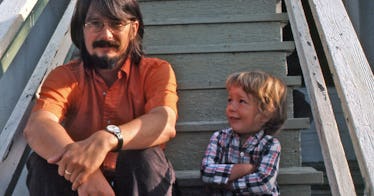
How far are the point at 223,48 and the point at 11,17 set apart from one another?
129 cm

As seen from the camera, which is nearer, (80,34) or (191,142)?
(80,34)

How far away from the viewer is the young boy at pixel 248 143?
1986mm

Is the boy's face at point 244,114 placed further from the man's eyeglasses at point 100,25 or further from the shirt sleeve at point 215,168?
the man's eyeglasses at point 100,25

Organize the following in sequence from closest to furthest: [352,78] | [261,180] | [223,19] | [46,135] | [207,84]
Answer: [352,78]
[46,135]
[261,180]
[207,84]
[223,19]

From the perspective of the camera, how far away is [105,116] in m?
1.91

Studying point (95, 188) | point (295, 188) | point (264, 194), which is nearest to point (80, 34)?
point (95, 188)

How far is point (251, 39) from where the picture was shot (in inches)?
124

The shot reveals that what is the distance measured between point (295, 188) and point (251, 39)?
3.77 feet

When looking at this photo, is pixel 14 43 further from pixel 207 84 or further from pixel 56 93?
pixel 207 84

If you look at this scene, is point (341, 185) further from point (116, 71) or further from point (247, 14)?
point (247, 14)

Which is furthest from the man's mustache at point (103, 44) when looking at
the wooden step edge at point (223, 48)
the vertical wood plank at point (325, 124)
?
the wooden step edge at point (223, 48)

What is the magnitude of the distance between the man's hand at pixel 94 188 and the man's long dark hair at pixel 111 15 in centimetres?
53

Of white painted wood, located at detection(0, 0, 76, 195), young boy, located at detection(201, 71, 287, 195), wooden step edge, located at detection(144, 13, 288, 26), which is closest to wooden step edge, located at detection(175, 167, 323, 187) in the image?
young boy, located at detection(201, 71, 287, 195)

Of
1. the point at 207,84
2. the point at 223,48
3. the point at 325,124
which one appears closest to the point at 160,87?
the point at 325,124
